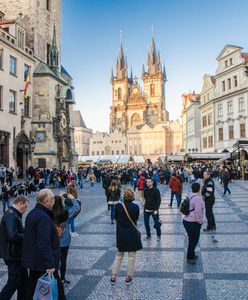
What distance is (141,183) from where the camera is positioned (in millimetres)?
17828

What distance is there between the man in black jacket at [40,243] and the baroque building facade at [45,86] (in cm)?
2978

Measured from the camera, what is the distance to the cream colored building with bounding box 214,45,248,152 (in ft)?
142

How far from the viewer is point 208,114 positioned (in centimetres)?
5331

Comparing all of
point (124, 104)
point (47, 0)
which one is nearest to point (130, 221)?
point (47, 0)

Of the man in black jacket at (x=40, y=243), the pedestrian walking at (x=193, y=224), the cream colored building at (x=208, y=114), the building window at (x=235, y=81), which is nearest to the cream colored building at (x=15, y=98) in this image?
the pedestrian walking at (x=193, y=224)

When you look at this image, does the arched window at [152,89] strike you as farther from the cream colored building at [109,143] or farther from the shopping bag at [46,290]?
the shopping bag at [46,290]

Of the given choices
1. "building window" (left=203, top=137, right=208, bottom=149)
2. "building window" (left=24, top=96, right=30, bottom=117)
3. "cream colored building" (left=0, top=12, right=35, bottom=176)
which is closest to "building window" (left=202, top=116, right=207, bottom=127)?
"building window" (left=203, top=137, right=208, bottom=149)

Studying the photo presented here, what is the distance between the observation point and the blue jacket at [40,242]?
4.27 m

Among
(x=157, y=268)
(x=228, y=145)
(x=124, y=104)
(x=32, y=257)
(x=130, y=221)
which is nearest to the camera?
(x=32, y=257)

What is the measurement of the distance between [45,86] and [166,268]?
30.0 m

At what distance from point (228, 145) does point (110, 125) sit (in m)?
84.2

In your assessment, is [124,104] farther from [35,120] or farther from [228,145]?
[35,120]

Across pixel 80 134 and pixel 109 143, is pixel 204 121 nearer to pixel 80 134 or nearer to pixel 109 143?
pixel 109 143

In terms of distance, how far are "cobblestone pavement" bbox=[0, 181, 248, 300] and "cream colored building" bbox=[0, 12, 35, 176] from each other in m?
20.0
